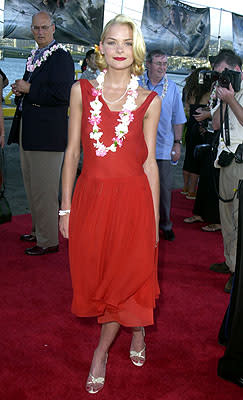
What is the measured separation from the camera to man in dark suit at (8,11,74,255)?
401 centimetres

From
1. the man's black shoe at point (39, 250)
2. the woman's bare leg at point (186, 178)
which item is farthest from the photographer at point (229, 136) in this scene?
the woman's bare leg at point (186, 178)

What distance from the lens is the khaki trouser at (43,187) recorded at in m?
4.16

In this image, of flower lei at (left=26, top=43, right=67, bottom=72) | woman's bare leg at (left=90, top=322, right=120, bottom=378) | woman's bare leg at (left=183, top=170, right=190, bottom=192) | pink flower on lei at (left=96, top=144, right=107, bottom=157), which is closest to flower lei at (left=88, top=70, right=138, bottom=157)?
pink flower on lei at (left=96, top=144, right=107, bottom=157)

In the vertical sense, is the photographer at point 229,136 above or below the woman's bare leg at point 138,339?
above

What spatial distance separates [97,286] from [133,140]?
2.39 ft

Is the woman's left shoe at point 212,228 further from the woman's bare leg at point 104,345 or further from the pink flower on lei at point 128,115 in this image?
the pink flower on lei at point 128,115

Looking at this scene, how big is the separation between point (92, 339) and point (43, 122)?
1.88 meters

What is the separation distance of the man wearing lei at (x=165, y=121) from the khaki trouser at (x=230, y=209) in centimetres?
105

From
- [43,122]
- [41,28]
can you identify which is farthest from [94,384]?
[41,28]

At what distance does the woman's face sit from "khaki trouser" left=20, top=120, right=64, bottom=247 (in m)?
1.89

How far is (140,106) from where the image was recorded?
2385 millimetres

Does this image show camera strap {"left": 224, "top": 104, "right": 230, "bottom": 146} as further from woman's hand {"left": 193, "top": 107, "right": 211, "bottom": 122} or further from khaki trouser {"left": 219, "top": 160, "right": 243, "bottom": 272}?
woman's hand {"left": 193, "top": 107, "right": 211, "bottom": 122}

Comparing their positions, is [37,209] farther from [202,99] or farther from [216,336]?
[202,99]

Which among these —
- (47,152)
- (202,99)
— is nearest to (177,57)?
(202,99)
